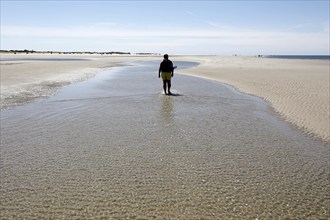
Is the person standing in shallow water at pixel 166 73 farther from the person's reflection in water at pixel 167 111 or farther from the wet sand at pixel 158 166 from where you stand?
the wet sand at pixel 158 166

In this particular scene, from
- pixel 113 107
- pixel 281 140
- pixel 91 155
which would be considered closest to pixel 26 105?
pixel 113 107

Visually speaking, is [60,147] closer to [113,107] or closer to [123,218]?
[123,218]

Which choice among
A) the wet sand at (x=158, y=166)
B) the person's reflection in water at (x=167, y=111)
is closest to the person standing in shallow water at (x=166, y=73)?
the person's reflection in water at (x=167, y=111)

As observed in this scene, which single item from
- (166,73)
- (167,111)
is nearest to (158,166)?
(167,111)

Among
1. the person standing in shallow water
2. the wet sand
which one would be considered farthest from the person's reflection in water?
the person standing in shallow water

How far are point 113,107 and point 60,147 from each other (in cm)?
553

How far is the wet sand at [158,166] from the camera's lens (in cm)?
479

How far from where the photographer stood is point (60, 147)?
761cm

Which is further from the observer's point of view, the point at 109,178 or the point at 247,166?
the point at 247,166

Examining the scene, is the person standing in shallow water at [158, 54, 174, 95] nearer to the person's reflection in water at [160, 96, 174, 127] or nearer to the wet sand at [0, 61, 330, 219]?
the person's reflection in water at [160, 96, 174, 127]

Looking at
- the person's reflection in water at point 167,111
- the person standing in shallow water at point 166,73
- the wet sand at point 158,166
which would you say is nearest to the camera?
the wet sand at point 158,166

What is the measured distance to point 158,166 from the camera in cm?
644

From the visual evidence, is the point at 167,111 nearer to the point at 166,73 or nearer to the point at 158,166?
the point at 166,73

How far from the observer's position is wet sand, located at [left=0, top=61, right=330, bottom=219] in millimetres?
4789
